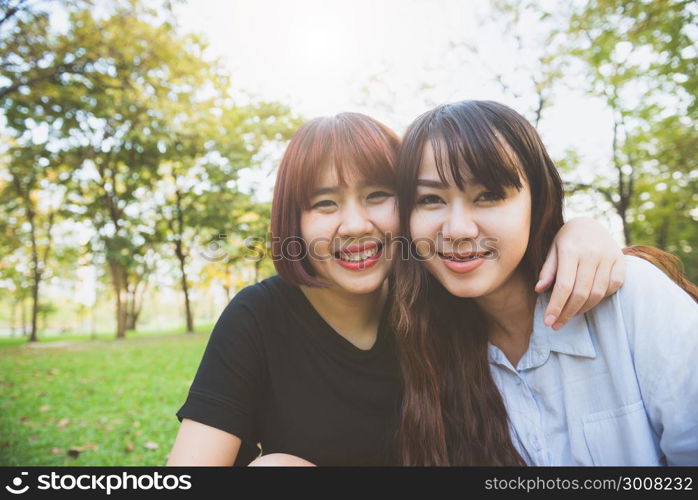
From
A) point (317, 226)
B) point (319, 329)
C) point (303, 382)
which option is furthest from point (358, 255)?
→ point (303, 382)

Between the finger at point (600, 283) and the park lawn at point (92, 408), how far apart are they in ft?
12.3

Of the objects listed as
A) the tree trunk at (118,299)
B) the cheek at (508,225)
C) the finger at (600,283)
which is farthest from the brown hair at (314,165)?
the tree trunk at (118,299)

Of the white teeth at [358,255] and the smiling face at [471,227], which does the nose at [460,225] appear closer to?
the smiling face at [471,227]

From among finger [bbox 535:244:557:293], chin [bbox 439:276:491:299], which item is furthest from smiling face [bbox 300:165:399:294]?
finger [bbox 535:244:557:293]

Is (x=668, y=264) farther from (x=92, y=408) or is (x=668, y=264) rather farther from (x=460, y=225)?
(x=92, y=408)

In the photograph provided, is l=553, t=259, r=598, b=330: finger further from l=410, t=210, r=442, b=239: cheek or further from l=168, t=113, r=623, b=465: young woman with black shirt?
l=410, t=210, r=442, b=239: cheek

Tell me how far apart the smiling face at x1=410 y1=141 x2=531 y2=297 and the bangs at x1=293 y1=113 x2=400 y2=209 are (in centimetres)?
27

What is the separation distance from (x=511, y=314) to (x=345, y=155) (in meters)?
1.11

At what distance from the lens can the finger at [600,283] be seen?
5.07 ft
